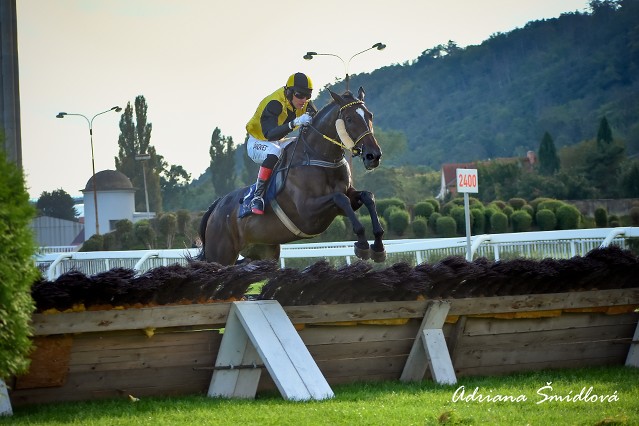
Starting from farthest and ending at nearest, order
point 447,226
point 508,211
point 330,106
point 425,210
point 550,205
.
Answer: point 550,205
point 425,210
point 508,211
point 447,226
point 330,106

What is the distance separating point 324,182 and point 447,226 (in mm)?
18161

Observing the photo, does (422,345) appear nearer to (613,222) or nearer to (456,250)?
(456,250)

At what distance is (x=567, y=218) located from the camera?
27828mm

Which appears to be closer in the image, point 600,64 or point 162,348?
point 162,348

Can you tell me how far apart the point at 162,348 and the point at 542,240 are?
8105 mm

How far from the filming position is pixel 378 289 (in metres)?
6.37

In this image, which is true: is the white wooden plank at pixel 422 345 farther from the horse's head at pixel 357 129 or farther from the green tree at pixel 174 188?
the green tree at pixel 174 188

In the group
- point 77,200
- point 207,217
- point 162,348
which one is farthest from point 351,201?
point 77,200

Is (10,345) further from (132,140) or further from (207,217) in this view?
(132,140)

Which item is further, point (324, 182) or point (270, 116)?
point (270, 116)

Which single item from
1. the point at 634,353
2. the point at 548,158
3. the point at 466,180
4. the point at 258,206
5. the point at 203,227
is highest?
the point at 548,158

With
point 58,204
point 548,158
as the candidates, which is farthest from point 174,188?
point 548,158

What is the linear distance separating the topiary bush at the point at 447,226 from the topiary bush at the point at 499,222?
105 cm

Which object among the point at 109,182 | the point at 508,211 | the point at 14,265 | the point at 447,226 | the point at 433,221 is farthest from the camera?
the point at 109,182
